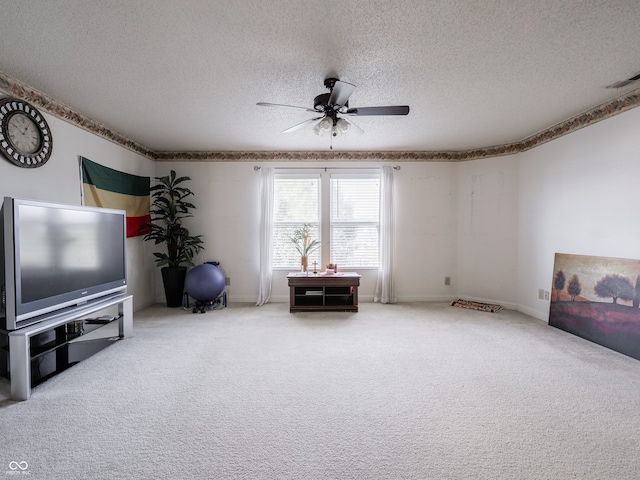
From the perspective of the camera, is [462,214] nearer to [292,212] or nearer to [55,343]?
[292,212]

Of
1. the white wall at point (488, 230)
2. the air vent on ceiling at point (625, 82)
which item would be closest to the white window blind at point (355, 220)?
the white wall at point (488, 230)

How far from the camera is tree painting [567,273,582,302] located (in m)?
3.37

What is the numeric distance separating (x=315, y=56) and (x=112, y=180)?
3266 mm

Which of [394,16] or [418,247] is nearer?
[394,16]

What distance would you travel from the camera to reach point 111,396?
2.13 m

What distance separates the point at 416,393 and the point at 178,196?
14.2 ft

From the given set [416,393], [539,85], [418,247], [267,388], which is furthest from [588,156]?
[267,388]

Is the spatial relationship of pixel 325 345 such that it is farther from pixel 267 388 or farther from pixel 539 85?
pixel 539 85

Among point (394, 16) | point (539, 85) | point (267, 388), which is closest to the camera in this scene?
point (394, 16)

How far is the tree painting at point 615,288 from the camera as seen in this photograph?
2.85 meters

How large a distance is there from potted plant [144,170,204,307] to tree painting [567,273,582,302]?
5.21 meters

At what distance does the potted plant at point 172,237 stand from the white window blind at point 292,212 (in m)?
1.32

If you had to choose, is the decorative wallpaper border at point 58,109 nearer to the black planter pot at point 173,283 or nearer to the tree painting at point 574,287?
the black planter pot at point 173,283

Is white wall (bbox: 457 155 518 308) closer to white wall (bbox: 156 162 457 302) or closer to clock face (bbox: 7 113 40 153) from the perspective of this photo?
white wall (bbox: 156 162 457 302)
